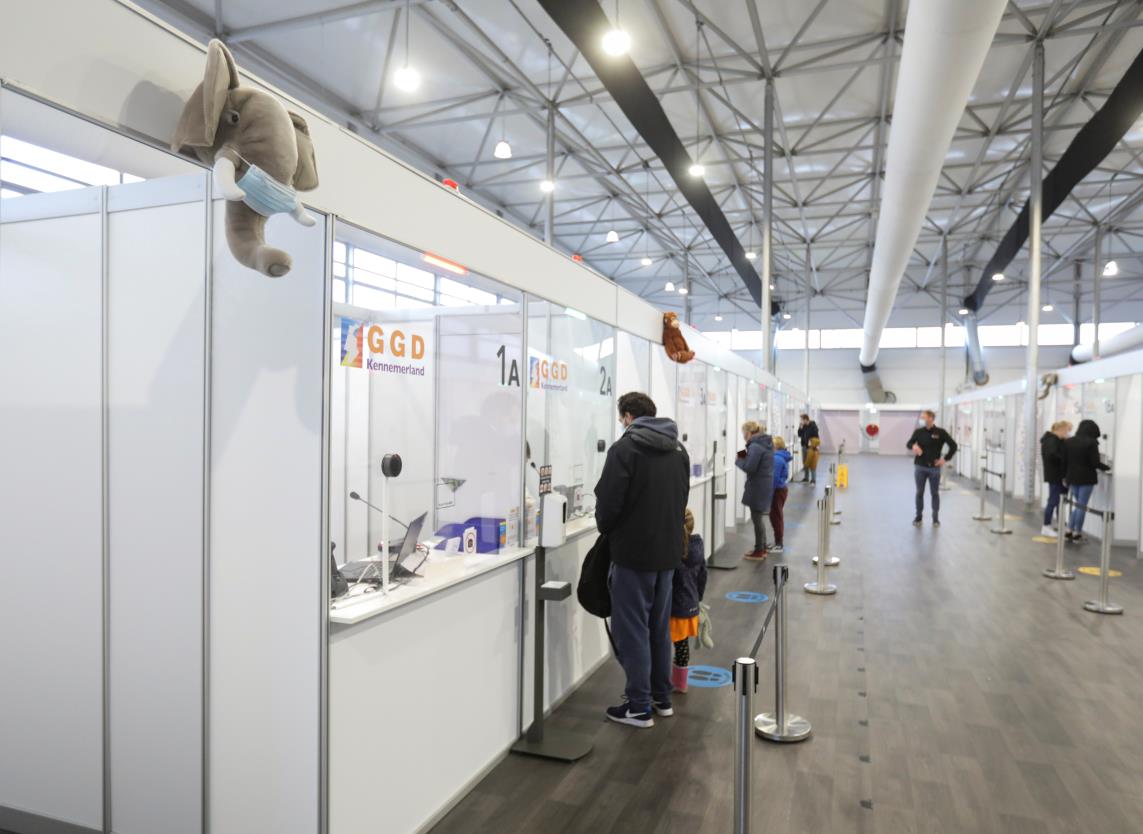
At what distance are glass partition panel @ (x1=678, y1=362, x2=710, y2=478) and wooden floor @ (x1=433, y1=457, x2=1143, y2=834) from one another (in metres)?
1.36

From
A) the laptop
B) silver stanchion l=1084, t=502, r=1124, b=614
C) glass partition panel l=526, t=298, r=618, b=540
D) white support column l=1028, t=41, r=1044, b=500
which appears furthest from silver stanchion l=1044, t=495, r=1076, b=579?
the laptop

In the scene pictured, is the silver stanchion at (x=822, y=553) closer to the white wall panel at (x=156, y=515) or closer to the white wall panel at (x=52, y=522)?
the white wall panel at (x=156, y=515)

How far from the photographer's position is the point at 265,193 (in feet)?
5.14

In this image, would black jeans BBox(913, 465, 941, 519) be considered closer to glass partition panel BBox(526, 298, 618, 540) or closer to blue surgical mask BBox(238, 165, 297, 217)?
glass partition panel BBox(526, 298, 618, 540)

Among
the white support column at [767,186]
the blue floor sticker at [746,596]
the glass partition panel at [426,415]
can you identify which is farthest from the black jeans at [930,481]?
the glass partition panel at [426,415]

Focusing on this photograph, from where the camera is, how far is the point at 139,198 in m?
2.32

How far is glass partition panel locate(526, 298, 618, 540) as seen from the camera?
11.5 feet

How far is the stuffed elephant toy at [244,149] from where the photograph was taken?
4.91ft

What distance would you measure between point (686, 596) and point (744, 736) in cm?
161

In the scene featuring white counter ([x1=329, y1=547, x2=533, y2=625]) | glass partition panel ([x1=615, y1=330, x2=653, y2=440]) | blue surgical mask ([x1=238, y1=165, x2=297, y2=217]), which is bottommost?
white counter ([x1=329, y1=547, x2=533, y2=625])

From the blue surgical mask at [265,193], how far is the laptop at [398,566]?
1464 mm

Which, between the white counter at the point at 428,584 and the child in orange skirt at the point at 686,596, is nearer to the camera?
the white counter at the point at 428,584

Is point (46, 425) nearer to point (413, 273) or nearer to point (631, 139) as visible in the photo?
point (413, 273)

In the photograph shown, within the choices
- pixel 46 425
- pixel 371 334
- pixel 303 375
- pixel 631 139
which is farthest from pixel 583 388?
pixel 631 139
